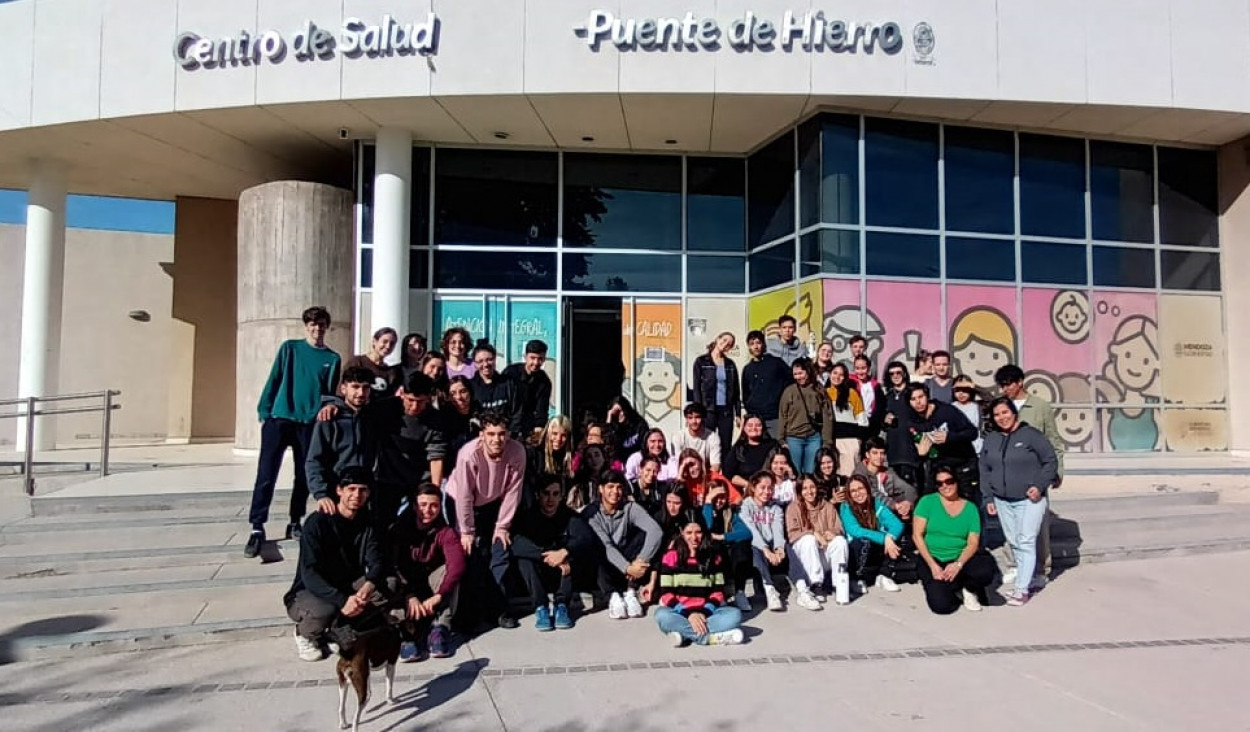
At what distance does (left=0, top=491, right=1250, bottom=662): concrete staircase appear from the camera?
202 inches

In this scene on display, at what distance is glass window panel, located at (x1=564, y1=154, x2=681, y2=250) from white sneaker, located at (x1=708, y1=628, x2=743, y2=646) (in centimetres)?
891

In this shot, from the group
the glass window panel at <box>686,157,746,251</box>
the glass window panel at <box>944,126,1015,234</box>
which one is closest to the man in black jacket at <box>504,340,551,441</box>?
the glass window panel at <box>686,157,746,251</box>

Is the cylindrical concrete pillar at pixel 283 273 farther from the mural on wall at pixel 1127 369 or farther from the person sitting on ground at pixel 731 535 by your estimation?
the mural on wall at pixel 1127 369

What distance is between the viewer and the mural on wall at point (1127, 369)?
12.7 m

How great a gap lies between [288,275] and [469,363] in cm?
626

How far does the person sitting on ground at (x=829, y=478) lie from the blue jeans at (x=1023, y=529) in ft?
4.23

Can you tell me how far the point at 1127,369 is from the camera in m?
12.8

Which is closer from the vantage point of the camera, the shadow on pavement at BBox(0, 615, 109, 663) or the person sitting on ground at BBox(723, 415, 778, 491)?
the shadow on pavement at BBox(0, 615, 109, 663)

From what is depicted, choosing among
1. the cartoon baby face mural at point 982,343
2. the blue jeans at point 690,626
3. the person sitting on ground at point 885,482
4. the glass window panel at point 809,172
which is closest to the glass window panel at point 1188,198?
the cartoon baby face mural at point 982,343

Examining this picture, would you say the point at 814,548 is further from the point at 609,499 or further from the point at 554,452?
the point at 554,452

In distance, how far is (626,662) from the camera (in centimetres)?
473

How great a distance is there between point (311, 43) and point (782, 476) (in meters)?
8.82

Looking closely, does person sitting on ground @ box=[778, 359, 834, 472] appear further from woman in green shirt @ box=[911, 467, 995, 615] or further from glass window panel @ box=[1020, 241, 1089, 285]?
glass window panel @ box=[1020, 241, 1089, 285]

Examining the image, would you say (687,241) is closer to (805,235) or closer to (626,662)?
(805,235)
